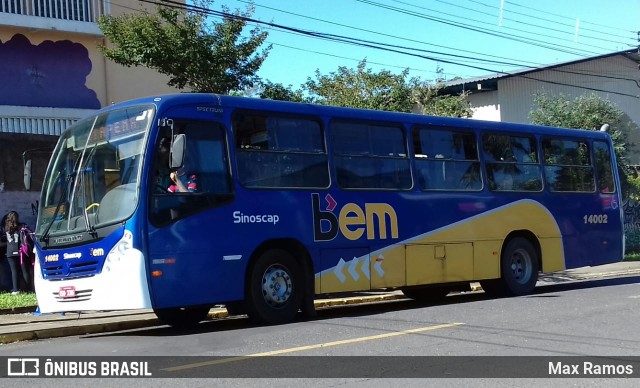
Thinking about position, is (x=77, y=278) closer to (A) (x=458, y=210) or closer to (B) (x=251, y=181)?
(B) (x=251, y=181)

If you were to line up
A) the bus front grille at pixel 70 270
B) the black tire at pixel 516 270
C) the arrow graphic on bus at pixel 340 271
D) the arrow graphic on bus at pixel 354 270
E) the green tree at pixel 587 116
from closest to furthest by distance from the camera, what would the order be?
1. the bus front grille at pixel 70 270
2. the arrow graphic on bus at pixel 340 271
3. the arrow graphic on bus at pixel 354 270
4. the black tire at pixel 516 270
5. the green tree at pixel 587 116

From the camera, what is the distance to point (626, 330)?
389 inches

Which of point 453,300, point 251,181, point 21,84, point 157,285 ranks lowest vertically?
point 453,300

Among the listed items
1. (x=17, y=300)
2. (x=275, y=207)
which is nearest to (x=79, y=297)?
(x=275, y=207)

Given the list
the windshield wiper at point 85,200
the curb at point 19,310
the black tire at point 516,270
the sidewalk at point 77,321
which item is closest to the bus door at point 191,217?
the windshield wiper at point 85,200

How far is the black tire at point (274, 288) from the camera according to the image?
10.8 meters

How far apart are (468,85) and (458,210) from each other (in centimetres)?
2314

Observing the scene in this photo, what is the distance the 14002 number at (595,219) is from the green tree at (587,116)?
14563 mm

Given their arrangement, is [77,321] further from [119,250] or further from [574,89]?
[574,89]

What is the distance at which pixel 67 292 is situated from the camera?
1023 centimetres

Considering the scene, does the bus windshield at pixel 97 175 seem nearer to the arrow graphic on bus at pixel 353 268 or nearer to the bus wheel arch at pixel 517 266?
the arrow graphic on bus at pixel 353 268

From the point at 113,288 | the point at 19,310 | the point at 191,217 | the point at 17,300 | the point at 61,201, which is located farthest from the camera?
the point at 17,300

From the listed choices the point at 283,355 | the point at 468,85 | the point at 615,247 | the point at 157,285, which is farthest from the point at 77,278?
the point at 468,85

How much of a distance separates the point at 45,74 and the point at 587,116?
20.7 m
